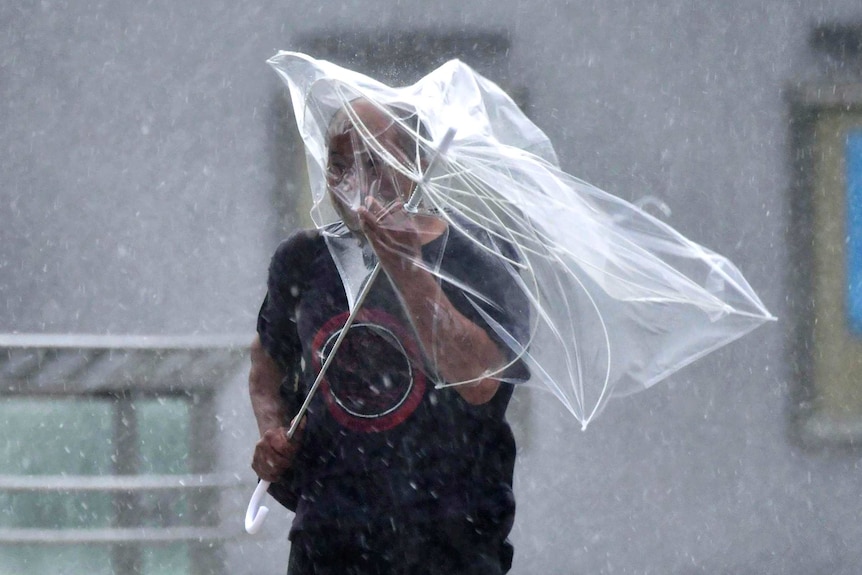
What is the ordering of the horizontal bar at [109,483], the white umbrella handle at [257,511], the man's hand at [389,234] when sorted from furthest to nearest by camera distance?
the horizontal bar at [109,483] → the white umbrella handle at [257,511] → the man's hand at [389,234]

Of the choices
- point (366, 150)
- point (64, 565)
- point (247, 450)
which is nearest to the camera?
point (366, 150)

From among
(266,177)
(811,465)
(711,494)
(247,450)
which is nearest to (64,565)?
(247,450)

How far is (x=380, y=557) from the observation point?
6.96 ft

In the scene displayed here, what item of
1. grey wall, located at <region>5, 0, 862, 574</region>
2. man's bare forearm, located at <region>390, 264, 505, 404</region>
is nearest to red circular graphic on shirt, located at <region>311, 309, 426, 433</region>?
man's bare forearm, located at <region>390, 264, 505, 404</region>

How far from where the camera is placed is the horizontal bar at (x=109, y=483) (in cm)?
435

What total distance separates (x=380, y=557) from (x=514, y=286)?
0.53 metres

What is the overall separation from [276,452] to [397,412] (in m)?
0.25

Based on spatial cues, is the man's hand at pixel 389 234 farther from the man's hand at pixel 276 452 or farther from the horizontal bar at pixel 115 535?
the horizontal bar at pixel 115 535

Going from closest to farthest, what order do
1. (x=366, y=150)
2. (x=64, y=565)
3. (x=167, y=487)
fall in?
(x=366, y=150) → (x=167, y=487) → (x=64, y=565)

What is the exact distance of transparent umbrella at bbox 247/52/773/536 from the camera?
1.99 m

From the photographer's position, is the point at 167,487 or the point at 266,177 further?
the point at 266,177

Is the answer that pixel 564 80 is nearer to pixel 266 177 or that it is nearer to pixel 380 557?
pixel 266 177

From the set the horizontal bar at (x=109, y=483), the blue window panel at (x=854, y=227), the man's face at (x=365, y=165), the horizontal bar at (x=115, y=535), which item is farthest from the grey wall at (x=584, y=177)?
the man's face at (x=365, y=165)

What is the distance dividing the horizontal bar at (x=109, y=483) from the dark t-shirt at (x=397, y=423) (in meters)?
2.29
